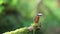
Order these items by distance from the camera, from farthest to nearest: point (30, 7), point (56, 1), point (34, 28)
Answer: point (30, 7)
point (56, 1)
point (34, 28)

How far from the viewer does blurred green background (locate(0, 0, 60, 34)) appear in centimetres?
211

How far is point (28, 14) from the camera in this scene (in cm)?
229

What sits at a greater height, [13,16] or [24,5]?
[24,5]

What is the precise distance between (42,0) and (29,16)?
27 centimetres

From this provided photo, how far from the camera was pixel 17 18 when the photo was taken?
2377mm

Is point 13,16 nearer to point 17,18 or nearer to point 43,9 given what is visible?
point 17,18

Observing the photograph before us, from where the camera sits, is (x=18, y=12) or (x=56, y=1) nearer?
(x=56, y=1)

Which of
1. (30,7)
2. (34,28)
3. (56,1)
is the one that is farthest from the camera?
(30,7)

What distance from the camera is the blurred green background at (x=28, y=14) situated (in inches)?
83.2

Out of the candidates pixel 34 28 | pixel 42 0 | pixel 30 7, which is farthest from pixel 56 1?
pixel 34 28

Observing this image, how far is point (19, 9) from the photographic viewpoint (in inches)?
90.9

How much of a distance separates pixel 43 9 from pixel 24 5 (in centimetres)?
26

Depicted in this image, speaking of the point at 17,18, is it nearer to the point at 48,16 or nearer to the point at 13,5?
the point at 13,5

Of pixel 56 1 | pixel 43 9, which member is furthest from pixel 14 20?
pixel 56 1
